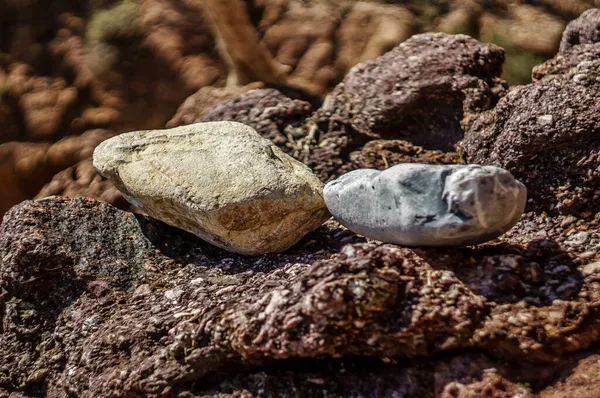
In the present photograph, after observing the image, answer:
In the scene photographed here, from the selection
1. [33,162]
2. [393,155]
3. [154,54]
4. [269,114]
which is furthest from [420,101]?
[33,162]

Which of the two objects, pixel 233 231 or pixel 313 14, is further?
pixel 313 14

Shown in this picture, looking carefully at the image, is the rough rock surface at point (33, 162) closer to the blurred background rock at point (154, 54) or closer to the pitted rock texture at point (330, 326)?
the blurred background rock at point (154, 54)

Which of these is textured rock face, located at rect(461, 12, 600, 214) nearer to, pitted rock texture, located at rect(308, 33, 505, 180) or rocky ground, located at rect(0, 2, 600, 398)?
rocky ground, located at rect(0, 2, 600, 398)

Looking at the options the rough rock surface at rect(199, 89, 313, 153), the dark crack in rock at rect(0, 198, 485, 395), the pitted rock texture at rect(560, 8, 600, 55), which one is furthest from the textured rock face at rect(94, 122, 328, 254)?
the pitted rock texture at rect(560, 8, 600, 55)

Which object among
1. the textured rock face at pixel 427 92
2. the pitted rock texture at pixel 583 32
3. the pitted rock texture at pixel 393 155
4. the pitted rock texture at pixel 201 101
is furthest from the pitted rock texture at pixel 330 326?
the pitted rock texture at pixel 201 101

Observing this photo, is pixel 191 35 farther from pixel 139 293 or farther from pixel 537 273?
pixel 537 273

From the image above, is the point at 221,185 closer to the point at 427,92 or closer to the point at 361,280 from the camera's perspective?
the point at 361,280

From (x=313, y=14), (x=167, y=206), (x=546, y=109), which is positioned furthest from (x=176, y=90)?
(x=546, y=109)
